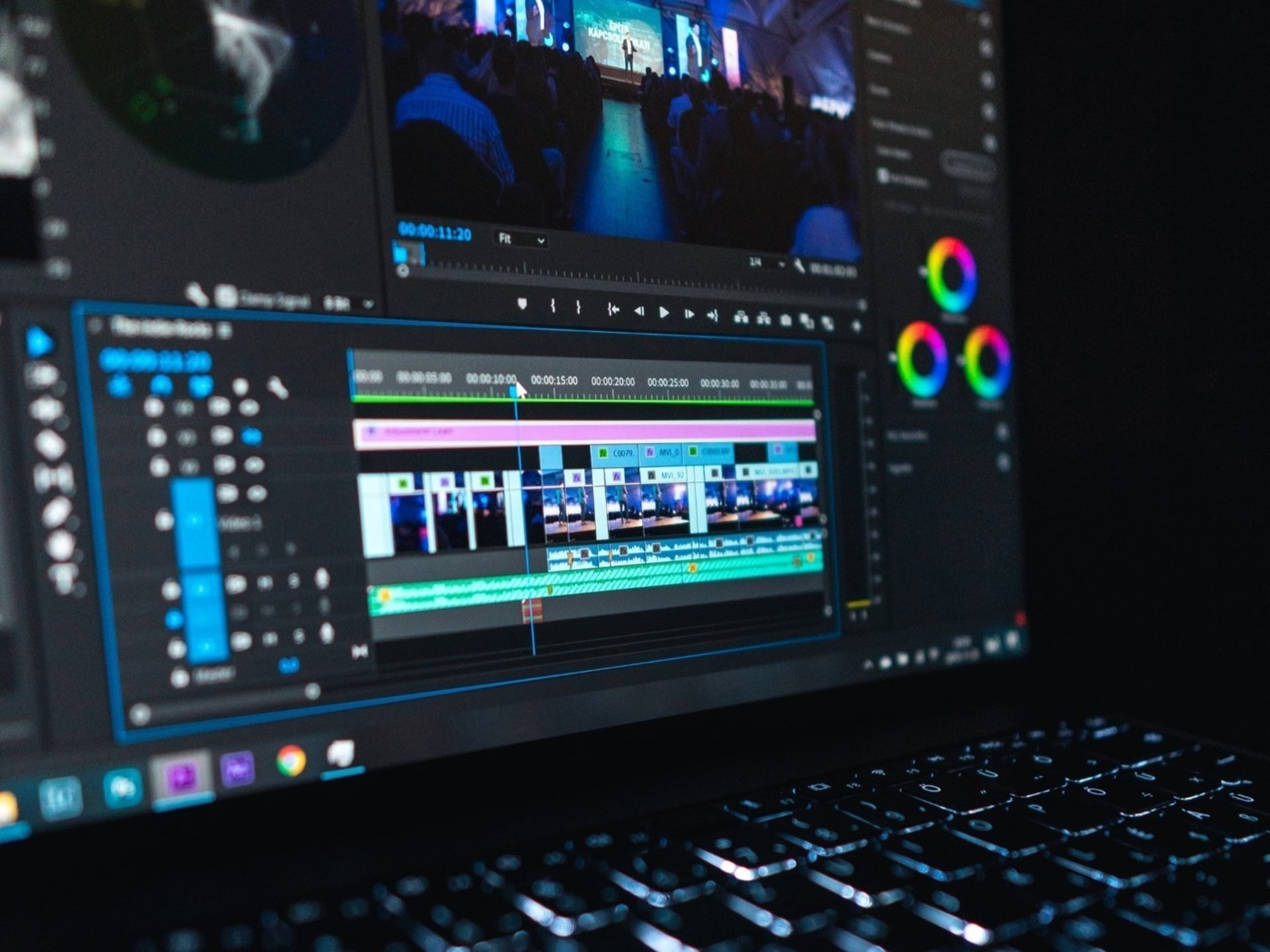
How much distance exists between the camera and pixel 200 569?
1.90ft

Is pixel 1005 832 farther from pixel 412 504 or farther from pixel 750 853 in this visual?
pixel 412 504

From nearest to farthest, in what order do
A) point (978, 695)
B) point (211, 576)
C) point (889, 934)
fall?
1. point (889, 934)
2. point (211, 576)
3. point (978, 695)

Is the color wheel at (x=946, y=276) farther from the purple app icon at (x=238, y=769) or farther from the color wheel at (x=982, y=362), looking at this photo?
the purple app icon at (x=238, y=769)

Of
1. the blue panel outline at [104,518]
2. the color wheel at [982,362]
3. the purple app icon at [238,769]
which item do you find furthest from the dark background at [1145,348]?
the purple app icon at [238,769]

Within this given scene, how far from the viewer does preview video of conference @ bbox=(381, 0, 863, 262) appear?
0.68 meters

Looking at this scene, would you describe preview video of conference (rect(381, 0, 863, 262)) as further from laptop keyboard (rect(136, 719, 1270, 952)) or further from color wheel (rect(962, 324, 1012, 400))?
laptop keyboard (rect(136, 719, 1270, 952))

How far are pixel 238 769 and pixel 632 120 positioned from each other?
→ 0.57 metres

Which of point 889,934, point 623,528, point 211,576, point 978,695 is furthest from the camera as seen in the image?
point 978,695

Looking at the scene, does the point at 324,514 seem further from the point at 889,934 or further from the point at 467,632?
the point at 889,934

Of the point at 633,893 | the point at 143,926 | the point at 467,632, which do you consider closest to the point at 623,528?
the point at 467,632

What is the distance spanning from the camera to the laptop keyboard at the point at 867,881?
18.3 inches

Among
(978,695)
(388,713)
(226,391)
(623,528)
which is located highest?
(226,391)

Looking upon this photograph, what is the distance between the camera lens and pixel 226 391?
1.95 ft

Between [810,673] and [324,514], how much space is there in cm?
44
